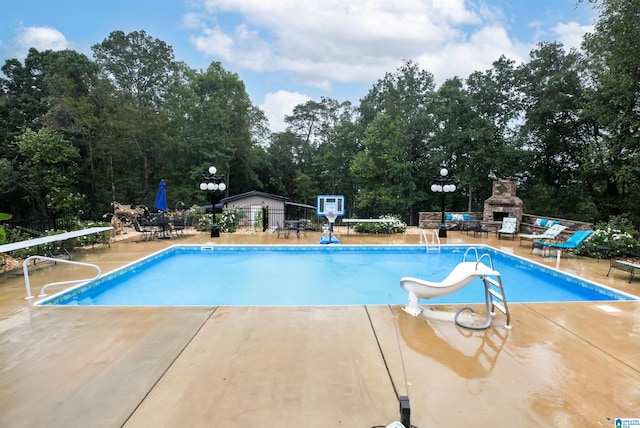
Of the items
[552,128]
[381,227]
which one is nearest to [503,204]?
[381,227]

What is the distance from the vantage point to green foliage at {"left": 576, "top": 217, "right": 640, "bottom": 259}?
297 inches

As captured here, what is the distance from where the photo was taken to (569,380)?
2.73 meters

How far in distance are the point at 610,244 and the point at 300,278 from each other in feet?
23.5

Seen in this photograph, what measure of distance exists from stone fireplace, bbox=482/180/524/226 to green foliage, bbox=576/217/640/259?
398cm

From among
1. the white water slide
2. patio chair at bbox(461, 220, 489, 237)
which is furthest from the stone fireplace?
the white water slide

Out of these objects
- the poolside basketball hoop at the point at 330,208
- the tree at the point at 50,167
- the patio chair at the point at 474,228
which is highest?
the tree at the point at 50,167

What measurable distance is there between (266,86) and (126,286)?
2153 cm

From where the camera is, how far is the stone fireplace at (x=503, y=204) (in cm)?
1233

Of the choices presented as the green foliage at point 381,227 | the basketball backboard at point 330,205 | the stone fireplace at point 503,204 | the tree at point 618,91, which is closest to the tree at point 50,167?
the basketball backboard at point 330,205

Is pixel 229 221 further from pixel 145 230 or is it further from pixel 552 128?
pixel 552 128

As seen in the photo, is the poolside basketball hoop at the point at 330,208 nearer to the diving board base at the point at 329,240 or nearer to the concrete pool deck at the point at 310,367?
the diving board base at the point at 329,240

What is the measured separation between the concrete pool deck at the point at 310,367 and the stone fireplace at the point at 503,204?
844cm

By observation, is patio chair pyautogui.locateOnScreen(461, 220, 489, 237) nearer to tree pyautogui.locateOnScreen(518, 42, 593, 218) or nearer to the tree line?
the tree line

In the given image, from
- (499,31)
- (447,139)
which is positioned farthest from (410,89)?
(499,31)
